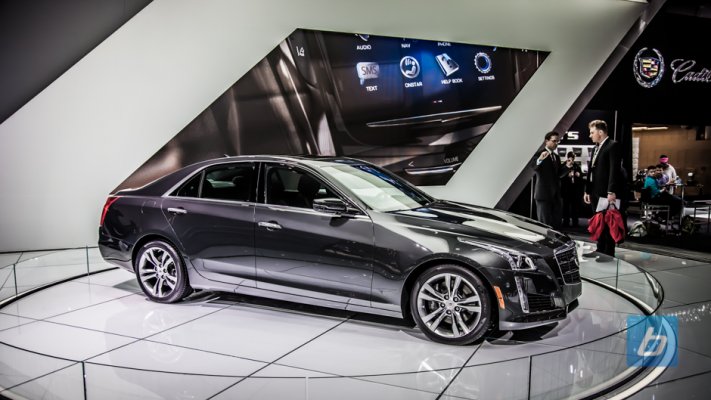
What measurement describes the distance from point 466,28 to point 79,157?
5.91 meters

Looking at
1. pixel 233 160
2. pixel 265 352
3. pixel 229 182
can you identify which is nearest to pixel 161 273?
pixel 229 182

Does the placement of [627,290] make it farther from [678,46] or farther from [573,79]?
[678,46]

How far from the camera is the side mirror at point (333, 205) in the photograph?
371 centimetres

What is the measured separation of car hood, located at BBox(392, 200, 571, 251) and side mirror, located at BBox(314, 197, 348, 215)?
36cm

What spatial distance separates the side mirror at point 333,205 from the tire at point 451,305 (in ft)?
2.35

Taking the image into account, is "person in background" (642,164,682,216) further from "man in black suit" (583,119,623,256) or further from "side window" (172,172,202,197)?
"side window" (172,172,202,197)

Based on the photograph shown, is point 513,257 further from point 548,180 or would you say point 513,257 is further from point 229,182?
point 548,180

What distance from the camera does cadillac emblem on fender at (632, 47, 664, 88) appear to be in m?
10.7

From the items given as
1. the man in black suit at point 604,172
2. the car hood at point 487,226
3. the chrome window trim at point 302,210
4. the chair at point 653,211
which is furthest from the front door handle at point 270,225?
the chair at point 653,211

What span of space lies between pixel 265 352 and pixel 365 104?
17.1 feet

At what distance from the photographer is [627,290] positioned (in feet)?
15.4

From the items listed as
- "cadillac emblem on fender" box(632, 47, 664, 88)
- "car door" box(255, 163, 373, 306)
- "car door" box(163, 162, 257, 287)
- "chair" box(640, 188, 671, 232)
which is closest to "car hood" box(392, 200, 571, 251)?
"car door" box(255, 163, 373, 306)

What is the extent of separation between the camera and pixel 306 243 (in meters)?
3.79

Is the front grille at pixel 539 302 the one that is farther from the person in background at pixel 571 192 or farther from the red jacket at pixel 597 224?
the person in background at pixel 571 192
